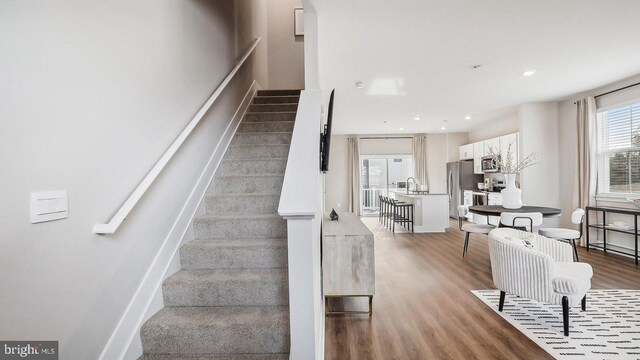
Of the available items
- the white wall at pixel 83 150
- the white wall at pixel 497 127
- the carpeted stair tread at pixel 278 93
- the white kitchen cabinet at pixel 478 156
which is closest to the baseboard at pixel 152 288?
the white wall at pixel 83 150

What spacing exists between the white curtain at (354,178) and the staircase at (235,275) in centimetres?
664

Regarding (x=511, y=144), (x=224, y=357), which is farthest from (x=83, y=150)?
(x=511, y=144)

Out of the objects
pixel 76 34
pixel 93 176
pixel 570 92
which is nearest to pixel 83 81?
pixel 76 34

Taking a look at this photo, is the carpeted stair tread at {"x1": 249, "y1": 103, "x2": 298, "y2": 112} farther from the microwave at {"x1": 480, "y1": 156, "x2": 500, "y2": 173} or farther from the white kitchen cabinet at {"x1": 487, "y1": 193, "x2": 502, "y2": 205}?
the microwave at {"x1": 480, "y1": 156, "x2": 500, "y2": 173}

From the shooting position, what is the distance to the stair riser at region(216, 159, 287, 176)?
299 cm

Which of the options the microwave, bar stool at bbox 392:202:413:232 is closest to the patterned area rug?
bar stool at bbox 392:202:413:232

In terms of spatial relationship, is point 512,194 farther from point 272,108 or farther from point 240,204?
point 240,204

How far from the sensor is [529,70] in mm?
4145

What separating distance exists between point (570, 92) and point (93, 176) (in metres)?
6.80

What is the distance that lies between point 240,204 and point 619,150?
5.92m

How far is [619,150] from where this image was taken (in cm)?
480

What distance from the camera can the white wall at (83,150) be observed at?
111 cm

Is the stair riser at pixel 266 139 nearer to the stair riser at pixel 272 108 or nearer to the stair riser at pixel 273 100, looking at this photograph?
the stair riser at pixel 272 108

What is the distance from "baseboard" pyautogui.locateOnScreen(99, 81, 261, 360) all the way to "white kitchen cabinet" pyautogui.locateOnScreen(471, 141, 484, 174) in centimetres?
749
